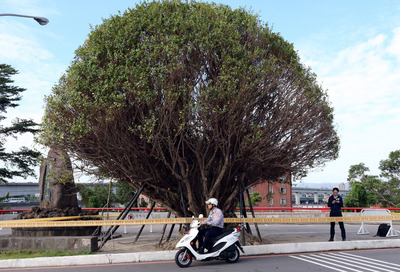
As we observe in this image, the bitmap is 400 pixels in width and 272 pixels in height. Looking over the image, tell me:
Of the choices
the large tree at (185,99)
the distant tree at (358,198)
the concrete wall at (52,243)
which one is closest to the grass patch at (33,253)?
the concrete wall at (52,243)

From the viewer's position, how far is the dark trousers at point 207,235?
9133 millimetres

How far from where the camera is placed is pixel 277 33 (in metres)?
13.3

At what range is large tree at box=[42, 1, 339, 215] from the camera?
10625 millimetres

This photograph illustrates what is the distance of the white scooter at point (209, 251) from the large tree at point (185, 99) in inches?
117

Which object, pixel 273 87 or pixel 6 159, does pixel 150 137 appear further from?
pixel 6 159

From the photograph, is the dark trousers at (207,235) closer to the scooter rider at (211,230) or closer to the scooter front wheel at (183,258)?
the scooter rider at (211,230)

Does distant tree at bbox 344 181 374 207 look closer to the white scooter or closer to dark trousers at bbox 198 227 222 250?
the white scooter

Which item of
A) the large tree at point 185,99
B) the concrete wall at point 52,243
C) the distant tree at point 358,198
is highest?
the large tree at point 185,99

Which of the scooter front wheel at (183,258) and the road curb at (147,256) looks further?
the road curb at (147,256)

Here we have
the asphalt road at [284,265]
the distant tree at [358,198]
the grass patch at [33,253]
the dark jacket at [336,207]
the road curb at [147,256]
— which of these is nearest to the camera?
the asphalt road at [284,265]

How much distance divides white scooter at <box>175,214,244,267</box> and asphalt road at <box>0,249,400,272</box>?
0.67 ft

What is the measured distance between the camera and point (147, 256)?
1003 cm

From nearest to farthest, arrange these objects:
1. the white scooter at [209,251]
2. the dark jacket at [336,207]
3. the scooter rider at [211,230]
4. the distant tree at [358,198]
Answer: the white scooter at [209,251], the scooter rider at [211,230], the dark jacket at [336,207], the distant tree at [358,198]

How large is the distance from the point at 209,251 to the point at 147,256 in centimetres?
198
